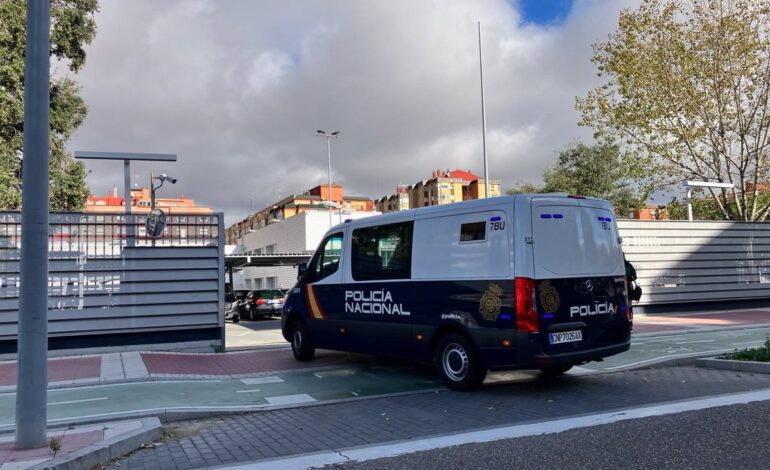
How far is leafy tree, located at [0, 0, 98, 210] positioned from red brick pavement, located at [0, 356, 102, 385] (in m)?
11.0

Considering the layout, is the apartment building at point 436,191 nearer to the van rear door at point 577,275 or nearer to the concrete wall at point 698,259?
the concrete wall at point 698,259

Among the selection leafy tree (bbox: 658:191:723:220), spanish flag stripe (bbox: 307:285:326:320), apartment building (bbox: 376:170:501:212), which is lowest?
spanish flag stripe (bbox: 307:285:326:320)

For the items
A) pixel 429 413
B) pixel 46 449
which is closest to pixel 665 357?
pixel 429 413

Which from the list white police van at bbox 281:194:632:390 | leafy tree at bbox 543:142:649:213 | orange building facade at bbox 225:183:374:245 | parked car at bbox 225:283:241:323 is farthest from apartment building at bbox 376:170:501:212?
white police van at bbox 281:194:632:390

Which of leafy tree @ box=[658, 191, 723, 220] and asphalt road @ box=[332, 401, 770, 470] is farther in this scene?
leafy tree @ box=[658, 191, 723, 220]

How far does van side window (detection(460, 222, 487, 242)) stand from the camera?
748 cm

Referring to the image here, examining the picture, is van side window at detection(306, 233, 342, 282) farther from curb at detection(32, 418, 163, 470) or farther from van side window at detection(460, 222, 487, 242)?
curb at detection(32, 418, 163, 470)

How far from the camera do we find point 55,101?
24250 millimetres

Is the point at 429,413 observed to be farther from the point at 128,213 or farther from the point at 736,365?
the point at 128,213

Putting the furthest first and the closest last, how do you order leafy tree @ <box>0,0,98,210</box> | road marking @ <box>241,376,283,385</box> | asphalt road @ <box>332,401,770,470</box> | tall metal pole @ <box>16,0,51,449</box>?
leafy tree @ <box>0,0,98,210</box> < road marking @ <box>241,376,283,385</box> < tall metal pole @ <box>16,0,51,449</box> < asphalt road @ <box>332,401,770,470</box>

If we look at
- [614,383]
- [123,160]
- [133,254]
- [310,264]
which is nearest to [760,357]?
[614,383]

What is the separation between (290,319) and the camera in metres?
10.9

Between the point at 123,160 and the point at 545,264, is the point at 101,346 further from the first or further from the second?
the point at 545,264

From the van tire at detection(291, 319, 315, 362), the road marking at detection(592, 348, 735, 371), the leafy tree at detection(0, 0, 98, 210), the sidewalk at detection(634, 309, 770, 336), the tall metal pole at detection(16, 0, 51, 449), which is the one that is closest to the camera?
the tall metal pole at detection(16, 0, 51, 449)
